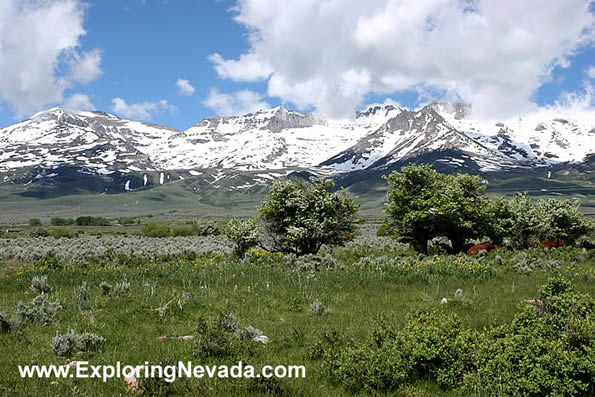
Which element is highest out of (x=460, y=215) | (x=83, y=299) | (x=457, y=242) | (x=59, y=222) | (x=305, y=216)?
(x=305, y=216)

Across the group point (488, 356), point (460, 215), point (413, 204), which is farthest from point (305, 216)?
point (488, 356)

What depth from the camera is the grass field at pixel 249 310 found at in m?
5.92

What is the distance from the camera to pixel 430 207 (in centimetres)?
2570

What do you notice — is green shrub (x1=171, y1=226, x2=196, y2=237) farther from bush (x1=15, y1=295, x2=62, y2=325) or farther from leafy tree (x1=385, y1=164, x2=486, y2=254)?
bush (x1=15, y1=295, x2=62, y2=325)

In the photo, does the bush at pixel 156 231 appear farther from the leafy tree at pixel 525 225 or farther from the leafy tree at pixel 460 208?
the leafy tree at pixel 525 225

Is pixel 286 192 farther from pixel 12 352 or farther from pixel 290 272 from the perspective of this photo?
pixel 12 352

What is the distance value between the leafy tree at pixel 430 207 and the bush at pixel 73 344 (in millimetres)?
21151

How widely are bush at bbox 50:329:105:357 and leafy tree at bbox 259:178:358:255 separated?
17112 millimetres

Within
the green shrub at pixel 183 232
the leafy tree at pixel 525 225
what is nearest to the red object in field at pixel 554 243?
the leafy tree at pixel 525 225

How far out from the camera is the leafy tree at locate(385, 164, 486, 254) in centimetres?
2573

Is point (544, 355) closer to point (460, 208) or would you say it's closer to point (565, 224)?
point (460, 208)

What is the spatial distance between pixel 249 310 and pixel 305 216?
15218 mm

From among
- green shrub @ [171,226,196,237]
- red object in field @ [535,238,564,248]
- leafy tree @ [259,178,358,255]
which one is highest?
leafy tree @ [259,178,358,255]

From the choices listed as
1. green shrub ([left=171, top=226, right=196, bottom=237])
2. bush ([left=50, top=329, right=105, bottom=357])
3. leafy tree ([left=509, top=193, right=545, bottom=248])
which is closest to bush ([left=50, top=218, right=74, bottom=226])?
green shrub ([left=171, top=226, right=196, bottom=237])
